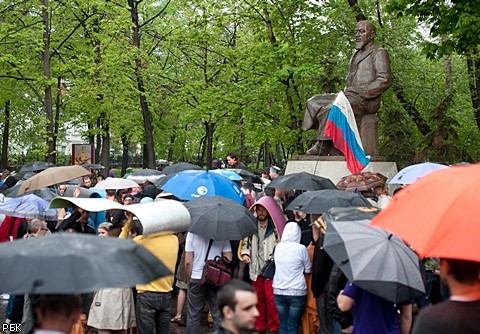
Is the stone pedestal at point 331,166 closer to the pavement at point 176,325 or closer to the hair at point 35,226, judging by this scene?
the pavement at point 176,325

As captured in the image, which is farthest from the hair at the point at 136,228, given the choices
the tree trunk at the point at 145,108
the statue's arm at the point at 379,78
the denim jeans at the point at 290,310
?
the tree trunk at the point at 145,108

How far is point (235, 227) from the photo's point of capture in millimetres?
7582

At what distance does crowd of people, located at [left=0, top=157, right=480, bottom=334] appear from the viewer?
336 centimetres

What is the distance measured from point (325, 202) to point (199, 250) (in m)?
1.65

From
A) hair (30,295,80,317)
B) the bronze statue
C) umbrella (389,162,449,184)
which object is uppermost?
the bronze statue

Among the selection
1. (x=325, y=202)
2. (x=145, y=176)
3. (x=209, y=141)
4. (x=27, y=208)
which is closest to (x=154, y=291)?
(x=325, y=202)

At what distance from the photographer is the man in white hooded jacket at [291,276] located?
7484mm

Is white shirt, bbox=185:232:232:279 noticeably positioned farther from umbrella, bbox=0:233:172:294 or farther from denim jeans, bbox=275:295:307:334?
umbrella, bbox=0:233:172:294

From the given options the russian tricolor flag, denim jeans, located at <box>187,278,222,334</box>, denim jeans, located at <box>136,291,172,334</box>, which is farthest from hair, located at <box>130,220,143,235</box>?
the russian tricolor flag

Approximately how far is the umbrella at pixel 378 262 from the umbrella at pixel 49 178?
6.44 m

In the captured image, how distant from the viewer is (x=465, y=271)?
3322 mm

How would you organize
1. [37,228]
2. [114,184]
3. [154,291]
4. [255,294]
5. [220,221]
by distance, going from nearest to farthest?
[255,294] < [154,291] < [220,221] < [37,228] < [114,184]

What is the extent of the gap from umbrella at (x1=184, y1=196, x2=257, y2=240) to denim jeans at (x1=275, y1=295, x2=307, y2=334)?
2.93ft

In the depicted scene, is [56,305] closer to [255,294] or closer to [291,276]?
[255,294]
